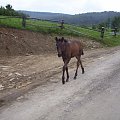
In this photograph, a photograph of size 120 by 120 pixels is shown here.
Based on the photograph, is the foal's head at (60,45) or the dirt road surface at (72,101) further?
the foal's head at (60,45)

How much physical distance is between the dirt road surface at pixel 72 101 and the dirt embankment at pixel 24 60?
830 mm

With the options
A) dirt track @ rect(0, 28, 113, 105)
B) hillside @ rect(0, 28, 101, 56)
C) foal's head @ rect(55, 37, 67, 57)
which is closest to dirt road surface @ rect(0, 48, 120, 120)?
dirt track @ rect(0, 28, 113, 105)

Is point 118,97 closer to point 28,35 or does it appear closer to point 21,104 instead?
point 21,104

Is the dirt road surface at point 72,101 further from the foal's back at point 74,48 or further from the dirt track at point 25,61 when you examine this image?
the foal's back at point 74,48

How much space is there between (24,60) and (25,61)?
28 cm

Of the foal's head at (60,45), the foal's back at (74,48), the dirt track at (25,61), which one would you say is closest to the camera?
the foal's head at (60,45)

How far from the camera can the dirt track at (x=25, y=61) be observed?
1317 centimetres

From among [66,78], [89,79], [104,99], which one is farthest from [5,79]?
[104,99]

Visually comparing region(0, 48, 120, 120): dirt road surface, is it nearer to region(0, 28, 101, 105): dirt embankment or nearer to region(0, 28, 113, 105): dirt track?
region(0, 28, 113, 105): dirt track

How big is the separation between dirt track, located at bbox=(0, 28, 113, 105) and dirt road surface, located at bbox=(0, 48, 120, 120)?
28.1 inches

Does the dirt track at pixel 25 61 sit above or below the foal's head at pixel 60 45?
below

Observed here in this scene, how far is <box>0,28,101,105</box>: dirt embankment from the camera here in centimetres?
1341

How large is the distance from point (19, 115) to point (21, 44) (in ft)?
43.2

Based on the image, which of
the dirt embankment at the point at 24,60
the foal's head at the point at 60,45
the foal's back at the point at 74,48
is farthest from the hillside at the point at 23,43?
the foal's head at the point at 60,45
